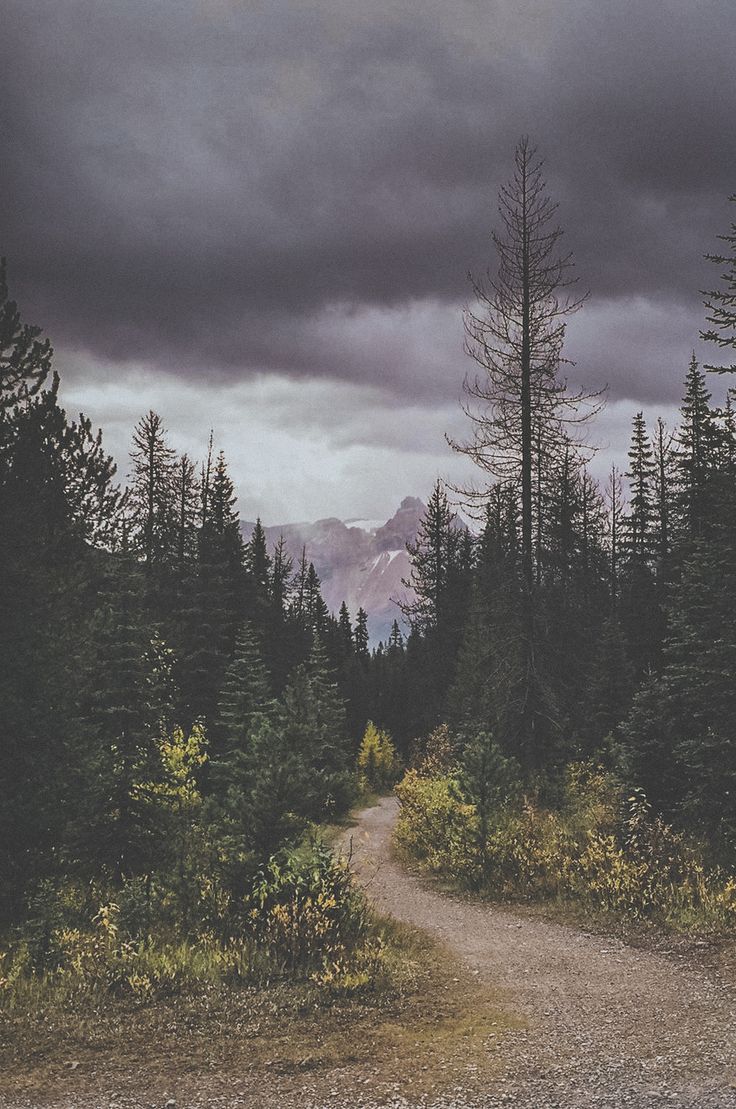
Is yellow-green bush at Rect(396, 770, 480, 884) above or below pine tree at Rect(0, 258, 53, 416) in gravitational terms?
below

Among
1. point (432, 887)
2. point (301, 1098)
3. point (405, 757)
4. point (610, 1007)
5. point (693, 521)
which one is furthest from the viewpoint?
point (405, 757)

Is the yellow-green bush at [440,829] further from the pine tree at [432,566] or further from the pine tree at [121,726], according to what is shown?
the pine tree at [432,566]

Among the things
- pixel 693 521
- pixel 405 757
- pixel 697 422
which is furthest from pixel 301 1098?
pixel 405 757

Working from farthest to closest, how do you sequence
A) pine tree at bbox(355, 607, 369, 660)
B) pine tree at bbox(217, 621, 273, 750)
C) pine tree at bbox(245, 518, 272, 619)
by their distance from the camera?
pine tree at bbox(355, 607, 369, 660) < pine tree at bbox(245, 518, 272, 619) < pine tree at bbox(217, 621, 273, 750)

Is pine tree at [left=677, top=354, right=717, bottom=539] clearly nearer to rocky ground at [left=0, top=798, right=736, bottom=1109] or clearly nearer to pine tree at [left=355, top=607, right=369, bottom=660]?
rocky ground at [left=0, top=798, right=736, bottom=1109]

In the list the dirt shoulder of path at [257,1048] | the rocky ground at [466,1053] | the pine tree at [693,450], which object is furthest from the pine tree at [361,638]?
the dirt shoulder of path at [257,1048]

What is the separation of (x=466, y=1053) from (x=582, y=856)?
6.36 meters

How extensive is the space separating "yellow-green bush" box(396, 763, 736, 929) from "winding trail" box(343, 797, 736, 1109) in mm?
1061

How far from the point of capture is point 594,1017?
23.7ft

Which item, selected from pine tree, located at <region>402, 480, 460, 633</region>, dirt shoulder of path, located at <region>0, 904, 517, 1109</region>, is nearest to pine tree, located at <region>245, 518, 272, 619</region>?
pine tree, located at <region>402, 480, 460, 633</region>

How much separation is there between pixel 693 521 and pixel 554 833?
1875 centimetres

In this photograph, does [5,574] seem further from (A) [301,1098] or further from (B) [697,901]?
(B) [697,901]

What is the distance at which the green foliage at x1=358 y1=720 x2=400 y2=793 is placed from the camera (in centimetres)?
4078

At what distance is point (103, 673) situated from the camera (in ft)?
40.4
